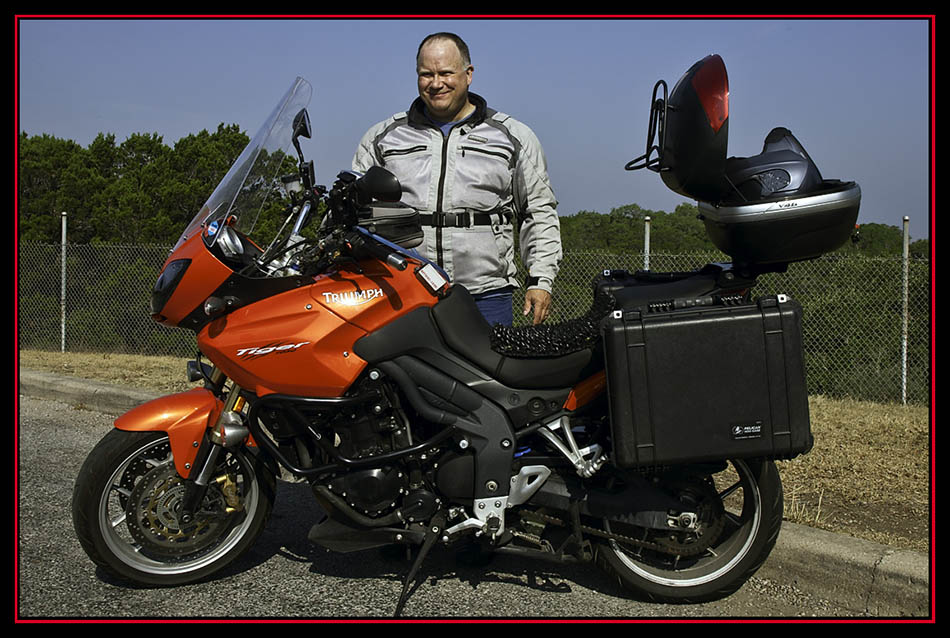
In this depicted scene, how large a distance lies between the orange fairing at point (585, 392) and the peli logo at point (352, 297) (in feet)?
2.45

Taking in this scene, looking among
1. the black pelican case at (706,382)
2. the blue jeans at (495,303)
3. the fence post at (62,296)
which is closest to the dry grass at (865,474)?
the black pelican case at (706,382)

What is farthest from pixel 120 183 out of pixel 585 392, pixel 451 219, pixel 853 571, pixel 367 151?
Result: pixel 853 571

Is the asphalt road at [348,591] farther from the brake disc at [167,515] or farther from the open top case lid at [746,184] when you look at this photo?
the open top case lid at [746,184]

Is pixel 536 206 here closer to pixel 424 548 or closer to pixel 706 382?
pixel 706 382

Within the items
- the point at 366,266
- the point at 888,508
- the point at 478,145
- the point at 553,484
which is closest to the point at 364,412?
the point at 366,266

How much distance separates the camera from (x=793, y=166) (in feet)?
9.37

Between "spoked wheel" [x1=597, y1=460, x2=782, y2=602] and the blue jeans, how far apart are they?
3.85 feet

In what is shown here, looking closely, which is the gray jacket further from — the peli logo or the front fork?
the front fork

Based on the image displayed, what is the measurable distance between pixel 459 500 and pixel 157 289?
1.30 meters

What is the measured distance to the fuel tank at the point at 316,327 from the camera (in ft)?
9.58

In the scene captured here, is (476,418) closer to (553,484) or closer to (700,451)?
(553,484)

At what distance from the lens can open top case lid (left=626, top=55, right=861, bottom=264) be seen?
9.14ft

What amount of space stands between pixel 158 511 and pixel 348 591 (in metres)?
0.76

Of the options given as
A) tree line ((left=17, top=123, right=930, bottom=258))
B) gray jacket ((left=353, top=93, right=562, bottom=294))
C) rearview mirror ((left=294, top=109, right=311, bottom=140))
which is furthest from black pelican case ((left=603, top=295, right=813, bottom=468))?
tree line ((left=17, top=123, right=930, bottom=258))
